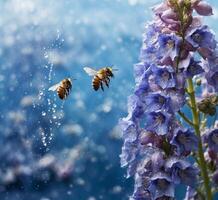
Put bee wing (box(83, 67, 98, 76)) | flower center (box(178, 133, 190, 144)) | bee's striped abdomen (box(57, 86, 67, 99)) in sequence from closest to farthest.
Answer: flower center (box(178, 133, 190, 144))
bee wing (box(83, 67, 98, 76))
bee's striped abdomen (box(57, 86, 67, 99))

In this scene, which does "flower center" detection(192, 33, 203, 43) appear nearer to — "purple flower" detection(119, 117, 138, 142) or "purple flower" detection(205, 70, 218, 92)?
"purple flower" detection(205, 70, 218, 92)

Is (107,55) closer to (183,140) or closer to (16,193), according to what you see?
(16,193)

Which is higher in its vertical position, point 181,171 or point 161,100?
point 161,100

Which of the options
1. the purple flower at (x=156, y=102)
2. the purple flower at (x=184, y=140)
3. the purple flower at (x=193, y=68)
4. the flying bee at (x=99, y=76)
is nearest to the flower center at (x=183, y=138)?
the purple flower at (x=184, y=140)

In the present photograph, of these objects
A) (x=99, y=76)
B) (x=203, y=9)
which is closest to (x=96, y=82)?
(x=99, y=76)

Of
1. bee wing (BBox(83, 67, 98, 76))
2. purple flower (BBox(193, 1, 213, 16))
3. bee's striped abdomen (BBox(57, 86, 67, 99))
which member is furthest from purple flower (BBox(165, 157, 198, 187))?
bee's striped abdomen (BBox(57, 86, 67, 99))

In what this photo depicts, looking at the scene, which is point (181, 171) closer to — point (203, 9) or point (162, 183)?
point (162, 183)

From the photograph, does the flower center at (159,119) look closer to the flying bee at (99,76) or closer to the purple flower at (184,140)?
Result: the purple flower at (184,140)
